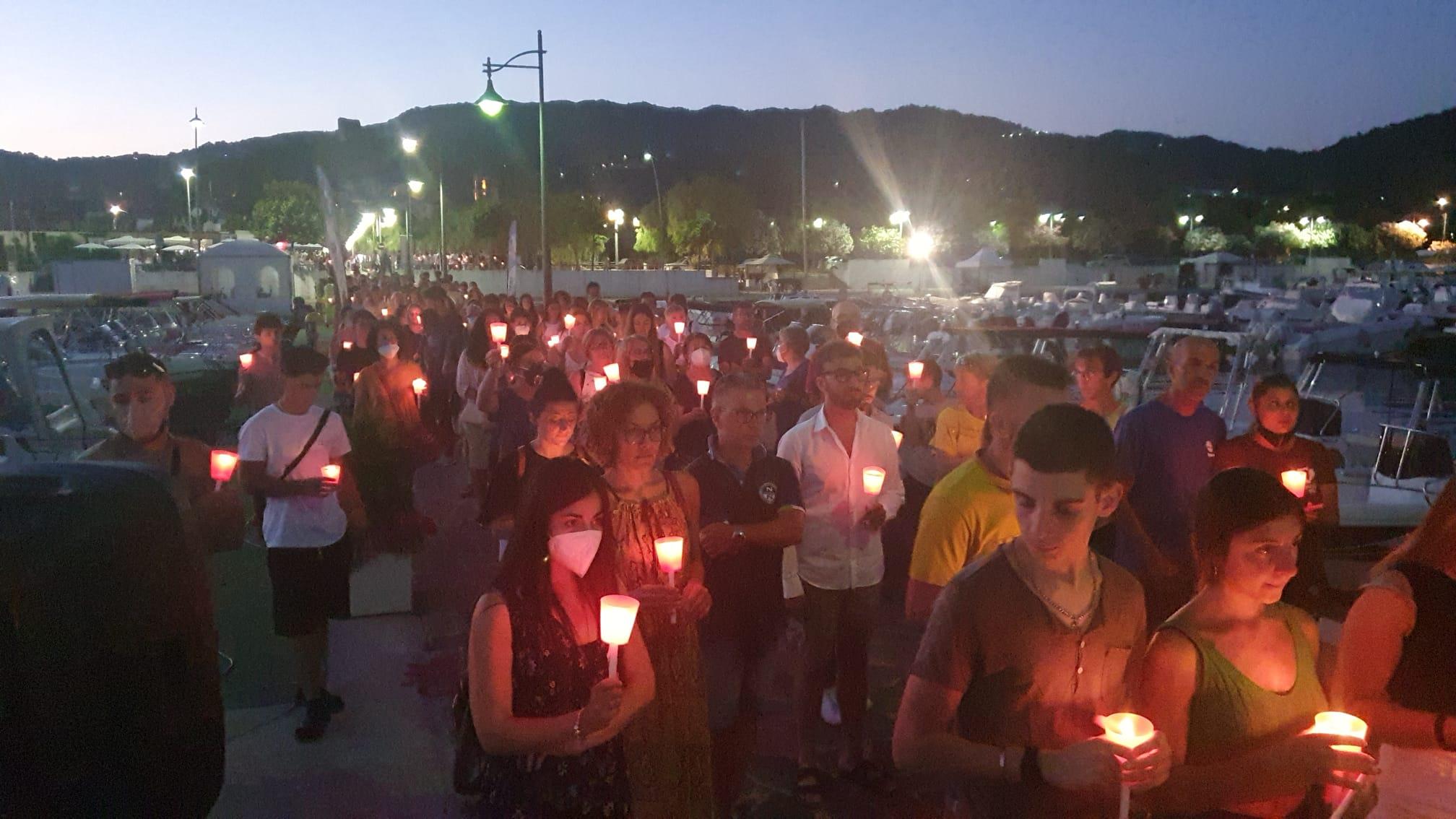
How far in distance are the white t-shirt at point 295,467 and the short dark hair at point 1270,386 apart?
14.3 feet

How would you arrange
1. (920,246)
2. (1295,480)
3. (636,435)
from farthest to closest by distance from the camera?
1. (920,246)
2. (1295,480)
3. (636,435)

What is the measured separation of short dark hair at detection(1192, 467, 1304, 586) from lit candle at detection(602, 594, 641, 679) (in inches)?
55.5

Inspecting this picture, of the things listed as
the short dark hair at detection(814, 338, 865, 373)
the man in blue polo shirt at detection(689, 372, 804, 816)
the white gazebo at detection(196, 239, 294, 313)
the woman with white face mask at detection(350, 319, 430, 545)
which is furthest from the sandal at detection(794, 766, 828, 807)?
the white gazebo at detection(196, 239, 294, 313)

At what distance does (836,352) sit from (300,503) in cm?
268

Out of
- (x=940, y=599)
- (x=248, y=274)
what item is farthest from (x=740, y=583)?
(x=248, y=274)

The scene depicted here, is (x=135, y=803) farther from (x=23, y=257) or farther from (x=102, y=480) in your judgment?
(x=23, y=257)

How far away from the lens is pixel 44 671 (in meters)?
2.13

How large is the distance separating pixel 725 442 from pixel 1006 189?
100 meters

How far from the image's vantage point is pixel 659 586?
3.27 metres

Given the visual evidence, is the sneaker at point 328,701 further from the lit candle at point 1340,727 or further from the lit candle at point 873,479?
the lit candle at point 1340,727

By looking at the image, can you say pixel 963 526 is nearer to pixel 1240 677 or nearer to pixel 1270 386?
pixel 1240 677

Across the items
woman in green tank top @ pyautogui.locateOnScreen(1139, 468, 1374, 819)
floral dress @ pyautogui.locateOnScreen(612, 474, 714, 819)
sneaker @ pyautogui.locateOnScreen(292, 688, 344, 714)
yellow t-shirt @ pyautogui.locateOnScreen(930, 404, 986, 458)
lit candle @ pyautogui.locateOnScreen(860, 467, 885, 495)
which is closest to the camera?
woman in green tank top @ pyautogui.locateOnScreen(1139, 468, 1374, 819)

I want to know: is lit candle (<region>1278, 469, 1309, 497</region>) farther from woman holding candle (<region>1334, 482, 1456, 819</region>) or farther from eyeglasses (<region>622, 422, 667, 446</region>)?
eyeglasses (<region>622, 422, 667, 446</region>)

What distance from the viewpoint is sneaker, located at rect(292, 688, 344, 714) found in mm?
5543
